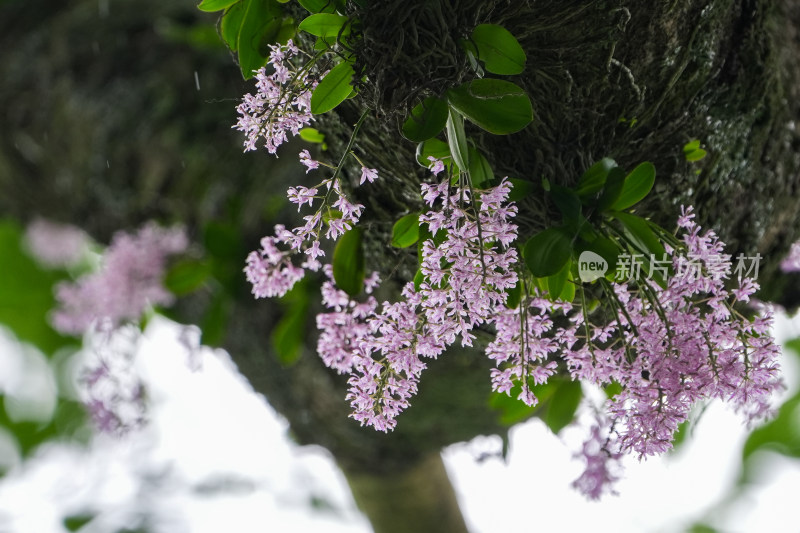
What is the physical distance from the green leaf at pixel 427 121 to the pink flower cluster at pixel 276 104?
120 millimetres

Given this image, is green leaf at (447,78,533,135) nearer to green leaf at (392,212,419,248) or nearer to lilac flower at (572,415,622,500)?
green leaf at (392,212,419,248)

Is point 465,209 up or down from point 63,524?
down

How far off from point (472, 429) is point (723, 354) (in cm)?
106

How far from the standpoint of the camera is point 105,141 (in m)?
1.91

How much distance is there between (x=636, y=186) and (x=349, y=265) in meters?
0.37

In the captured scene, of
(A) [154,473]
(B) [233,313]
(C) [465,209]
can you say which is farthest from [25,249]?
(C) [465,209]

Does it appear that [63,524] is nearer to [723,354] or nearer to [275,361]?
[275,361]

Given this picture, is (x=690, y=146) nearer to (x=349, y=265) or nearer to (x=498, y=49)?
(x=498, y=49)

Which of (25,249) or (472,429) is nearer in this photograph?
(472,429)

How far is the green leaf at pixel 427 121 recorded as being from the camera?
70 cm

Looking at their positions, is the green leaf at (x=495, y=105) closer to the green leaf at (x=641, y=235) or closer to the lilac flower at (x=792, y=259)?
the green leaf at (x=641, y=235)

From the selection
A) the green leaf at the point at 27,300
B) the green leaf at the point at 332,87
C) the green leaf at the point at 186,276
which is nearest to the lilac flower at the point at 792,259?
the green leaf at the point at 332,87

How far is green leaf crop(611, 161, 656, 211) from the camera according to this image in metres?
0.78

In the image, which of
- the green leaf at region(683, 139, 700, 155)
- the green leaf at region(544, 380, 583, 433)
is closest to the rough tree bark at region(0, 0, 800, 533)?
the green leaf at region(683, 139, 700, 155)
